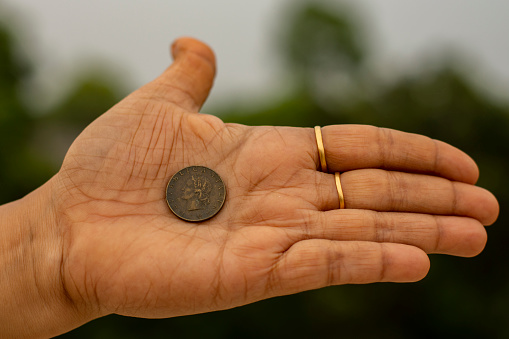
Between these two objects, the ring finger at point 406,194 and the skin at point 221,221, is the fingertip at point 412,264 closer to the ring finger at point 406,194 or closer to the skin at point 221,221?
the skin at point 221,221

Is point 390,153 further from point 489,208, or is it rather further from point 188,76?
point 188,76

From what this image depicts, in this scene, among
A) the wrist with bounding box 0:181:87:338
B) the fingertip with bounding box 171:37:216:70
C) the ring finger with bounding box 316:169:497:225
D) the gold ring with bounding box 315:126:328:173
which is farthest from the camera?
the fingertip with bounding box 171:37:216:70

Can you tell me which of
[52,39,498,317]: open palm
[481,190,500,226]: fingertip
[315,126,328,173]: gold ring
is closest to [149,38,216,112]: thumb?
[52,39,498,317]: open palm

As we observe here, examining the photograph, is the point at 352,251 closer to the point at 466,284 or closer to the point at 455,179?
the point at 455,179

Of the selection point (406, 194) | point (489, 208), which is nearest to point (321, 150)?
point (406, 194)

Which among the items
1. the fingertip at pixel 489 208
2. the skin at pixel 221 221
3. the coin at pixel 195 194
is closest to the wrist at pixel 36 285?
the skin at pixel 221 221

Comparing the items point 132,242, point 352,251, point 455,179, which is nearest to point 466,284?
point 455,179

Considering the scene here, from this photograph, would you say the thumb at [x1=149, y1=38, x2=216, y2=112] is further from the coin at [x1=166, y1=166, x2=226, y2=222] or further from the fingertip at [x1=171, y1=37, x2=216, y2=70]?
the coin at [x1=166, y1=166, x2=226, y2=222]

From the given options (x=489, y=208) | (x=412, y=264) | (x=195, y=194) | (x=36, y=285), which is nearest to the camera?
(x=412, y=264)
